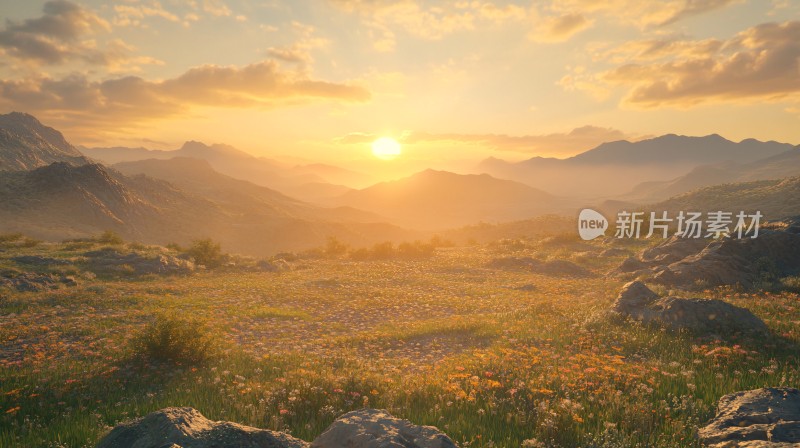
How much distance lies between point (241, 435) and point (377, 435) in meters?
1.46

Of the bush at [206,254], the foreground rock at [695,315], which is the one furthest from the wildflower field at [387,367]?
the bush at [206,254]

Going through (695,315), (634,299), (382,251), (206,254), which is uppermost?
(695,315)

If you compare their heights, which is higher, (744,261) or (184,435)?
(744,261)

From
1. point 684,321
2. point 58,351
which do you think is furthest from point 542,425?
A: point 58,351

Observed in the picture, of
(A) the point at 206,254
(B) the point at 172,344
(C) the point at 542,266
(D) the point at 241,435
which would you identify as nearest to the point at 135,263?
(A) the point at 206,254

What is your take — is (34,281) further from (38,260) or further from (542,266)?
(542,266)

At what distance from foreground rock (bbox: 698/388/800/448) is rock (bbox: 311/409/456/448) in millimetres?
3641

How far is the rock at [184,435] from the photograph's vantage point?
4180 millimetres

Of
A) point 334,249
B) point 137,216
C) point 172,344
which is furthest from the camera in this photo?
point 137,216

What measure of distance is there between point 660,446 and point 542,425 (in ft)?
4.86

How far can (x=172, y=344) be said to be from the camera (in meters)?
10.4

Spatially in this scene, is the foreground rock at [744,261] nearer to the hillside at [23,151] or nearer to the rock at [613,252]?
the rock at [613,252]

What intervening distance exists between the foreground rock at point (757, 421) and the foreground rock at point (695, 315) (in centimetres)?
715

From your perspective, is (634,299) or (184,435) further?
(634,299)
